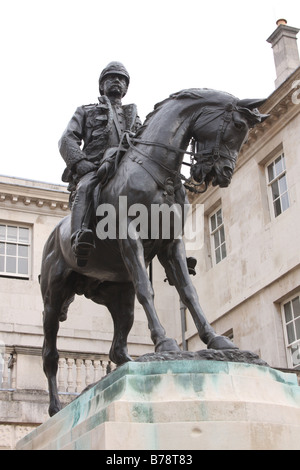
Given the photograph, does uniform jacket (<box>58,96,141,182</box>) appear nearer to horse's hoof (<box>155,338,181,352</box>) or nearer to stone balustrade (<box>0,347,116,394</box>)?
horse's hoof (<box>155,338,181,352</box>)

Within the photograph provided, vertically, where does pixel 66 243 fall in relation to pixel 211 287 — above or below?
below

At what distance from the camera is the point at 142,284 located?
6.16 meters

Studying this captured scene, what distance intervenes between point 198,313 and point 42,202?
58.6ft

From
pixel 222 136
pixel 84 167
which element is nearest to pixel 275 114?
pixel 84 167

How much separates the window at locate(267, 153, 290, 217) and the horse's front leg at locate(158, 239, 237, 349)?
1325 centimetres

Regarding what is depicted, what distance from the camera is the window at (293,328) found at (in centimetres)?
1828

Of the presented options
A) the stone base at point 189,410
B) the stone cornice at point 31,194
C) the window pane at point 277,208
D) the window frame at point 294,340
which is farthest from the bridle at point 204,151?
the stone cornice at point 31,194

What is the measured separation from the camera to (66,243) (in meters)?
7.11

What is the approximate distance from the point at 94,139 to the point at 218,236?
51.1 feet

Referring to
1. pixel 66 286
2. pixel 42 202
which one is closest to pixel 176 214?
pixel 66 286

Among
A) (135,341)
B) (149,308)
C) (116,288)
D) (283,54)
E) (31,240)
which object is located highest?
(283,54)

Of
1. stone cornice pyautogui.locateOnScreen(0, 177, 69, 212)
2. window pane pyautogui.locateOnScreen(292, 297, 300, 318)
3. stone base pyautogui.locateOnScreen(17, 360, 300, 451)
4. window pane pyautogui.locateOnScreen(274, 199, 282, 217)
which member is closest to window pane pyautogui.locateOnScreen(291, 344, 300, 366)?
window pane pyautogui.locateOnScreen(292, 297, 300, 318)

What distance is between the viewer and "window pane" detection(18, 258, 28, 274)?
23281 mm

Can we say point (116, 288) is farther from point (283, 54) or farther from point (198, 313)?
point (283, 54)
